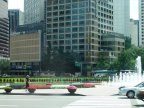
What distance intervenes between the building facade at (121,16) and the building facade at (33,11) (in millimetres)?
34473

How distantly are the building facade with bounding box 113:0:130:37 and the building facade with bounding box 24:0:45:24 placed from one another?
113 feet

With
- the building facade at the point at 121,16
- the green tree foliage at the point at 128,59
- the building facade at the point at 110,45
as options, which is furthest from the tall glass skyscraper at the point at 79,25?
the green tree foliage at the point at 128,59

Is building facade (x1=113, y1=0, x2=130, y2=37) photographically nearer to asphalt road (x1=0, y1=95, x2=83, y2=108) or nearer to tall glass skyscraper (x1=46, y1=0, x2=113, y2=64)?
tall glass skyscraper (x1=46, y1=0, x2=113, y2=64)

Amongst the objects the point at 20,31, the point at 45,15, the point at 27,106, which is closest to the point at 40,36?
the point at 45,15

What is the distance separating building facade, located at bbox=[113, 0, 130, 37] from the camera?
182125 millimetres

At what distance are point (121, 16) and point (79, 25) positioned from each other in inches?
1721

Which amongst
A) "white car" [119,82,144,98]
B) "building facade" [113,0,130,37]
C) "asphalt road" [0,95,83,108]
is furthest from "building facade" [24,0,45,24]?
"asphalt road" [0,95,83,108]

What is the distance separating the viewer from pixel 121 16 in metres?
186

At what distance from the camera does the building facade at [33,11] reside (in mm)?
178125

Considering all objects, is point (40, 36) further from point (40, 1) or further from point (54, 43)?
point (40, 1)

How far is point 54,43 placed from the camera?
155 m

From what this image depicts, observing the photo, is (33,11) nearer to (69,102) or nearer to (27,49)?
(27,49)

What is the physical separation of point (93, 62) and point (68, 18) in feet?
70.4

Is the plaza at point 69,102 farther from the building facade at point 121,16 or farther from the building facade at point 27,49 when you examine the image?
the building facade at point 121,16
